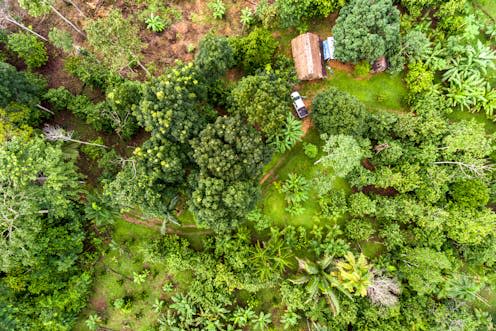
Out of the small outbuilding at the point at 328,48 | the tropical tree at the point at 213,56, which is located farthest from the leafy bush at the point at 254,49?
the small outbuilding at the point at 328,48

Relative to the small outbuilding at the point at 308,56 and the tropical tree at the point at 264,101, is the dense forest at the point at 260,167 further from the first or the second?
the small outbuilding at the point at 308,56

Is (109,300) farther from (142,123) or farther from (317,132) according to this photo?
(317,132)

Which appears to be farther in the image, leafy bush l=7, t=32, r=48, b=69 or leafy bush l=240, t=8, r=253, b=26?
leafy bush l=240, t=8, r=253, b=26

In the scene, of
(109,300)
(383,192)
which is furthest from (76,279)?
(383,192)

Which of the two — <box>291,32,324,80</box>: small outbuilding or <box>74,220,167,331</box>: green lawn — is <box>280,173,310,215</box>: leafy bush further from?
<box>74,220,167,331</box>: green lawn

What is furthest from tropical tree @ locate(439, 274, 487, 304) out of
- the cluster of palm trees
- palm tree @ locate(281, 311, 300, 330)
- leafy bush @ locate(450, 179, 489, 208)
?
the cluster of palm trees
